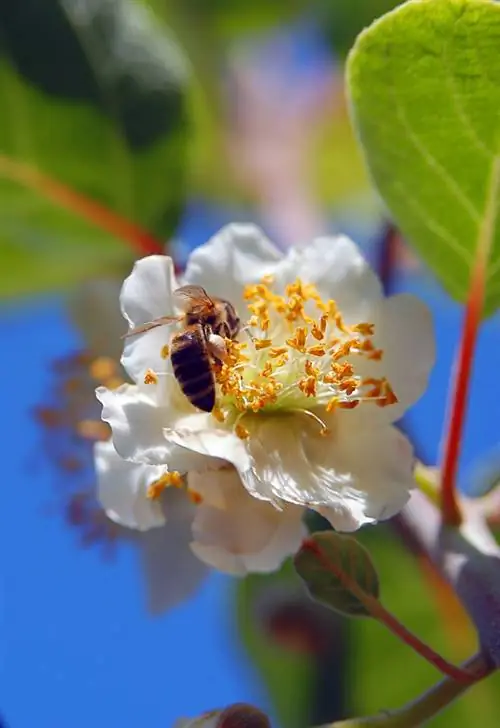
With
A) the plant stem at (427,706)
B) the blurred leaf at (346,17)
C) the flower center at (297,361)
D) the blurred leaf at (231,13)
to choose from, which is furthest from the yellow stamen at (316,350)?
the blurred leaf at (231,13)

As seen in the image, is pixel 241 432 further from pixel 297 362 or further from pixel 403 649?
pixel 403 649

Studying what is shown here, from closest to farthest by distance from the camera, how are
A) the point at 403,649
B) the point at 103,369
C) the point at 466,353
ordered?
the point at 466,353
the point at 103,369
the point at 403,649

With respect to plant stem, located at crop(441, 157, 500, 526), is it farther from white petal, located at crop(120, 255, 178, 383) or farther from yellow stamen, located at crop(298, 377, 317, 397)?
white petal, located at crop(120, 255, 178, 383)

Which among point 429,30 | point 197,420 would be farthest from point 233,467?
point 429,30

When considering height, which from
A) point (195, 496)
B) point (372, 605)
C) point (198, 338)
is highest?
point (198, 338)

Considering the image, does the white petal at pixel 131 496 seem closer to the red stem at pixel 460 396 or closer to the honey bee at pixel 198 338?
the honey bee at pixel 198 338

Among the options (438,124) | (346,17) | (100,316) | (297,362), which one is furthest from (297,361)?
(346,17)

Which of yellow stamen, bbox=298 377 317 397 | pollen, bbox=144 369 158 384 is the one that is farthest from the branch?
pollen, bbox=144 369 158 384

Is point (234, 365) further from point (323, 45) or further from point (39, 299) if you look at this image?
point (323, 45)
